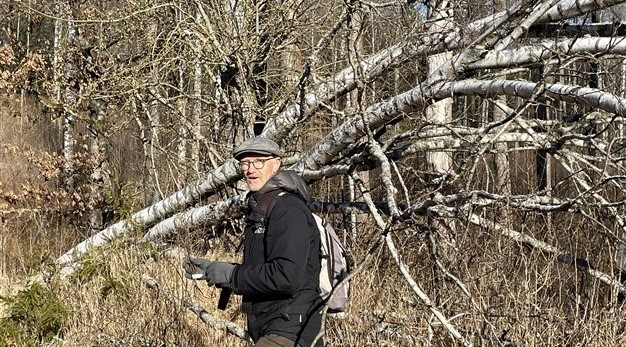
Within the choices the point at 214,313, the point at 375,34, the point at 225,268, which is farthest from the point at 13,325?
the point at 375,34

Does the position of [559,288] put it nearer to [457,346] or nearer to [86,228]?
[457,346]

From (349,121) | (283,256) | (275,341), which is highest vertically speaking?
(349,121)

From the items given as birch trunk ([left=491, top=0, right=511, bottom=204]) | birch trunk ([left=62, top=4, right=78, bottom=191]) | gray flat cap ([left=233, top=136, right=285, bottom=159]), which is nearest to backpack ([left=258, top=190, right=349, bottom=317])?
gray flat cap ([left=233, top=136, right=285, bottom=159])

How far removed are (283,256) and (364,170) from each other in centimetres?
222

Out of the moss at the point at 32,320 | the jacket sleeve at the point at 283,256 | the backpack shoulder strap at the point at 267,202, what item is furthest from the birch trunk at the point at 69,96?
the jacket sleeve at the point at 283,256

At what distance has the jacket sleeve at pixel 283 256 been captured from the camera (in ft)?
10.1

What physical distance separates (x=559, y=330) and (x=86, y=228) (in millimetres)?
6785

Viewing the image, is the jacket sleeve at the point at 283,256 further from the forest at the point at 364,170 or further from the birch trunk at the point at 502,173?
the birch trunk at the point at 502,173

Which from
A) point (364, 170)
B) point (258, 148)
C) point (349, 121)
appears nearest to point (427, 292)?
point (364, 170)

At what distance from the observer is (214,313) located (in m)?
5.75

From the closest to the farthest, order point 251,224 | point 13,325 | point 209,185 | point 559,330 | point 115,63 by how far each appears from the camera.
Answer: point 251,224, point 559,330, point 13,325, point 209,185, point 115,63

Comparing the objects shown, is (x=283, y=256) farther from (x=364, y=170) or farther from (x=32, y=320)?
(x=32, y=320)

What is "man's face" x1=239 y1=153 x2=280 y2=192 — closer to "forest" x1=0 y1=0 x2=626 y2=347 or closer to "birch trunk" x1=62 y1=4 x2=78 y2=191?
"forest" x1=0 y1=0 x2=626 y2=347

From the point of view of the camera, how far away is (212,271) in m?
3.39
